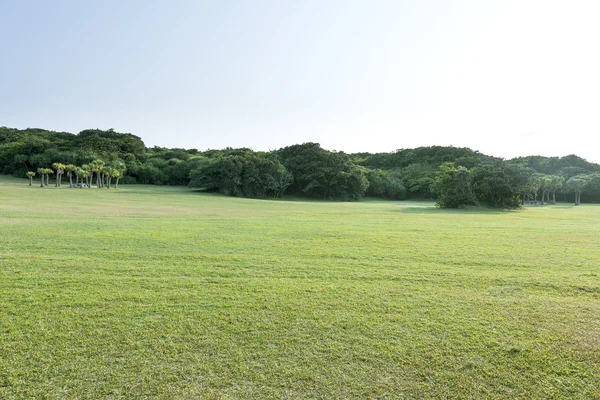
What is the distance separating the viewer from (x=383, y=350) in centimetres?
379

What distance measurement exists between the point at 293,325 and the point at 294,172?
165ft

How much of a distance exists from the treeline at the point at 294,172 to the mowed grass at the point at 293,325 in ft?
91.4

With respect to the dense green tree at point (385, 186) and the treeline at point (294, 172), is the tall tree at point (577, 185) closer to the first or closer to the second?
the treeline at point (294, 172)

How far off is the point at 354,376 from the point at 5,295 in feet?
17.1

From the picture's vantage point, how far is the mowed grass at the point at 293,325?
324 cm

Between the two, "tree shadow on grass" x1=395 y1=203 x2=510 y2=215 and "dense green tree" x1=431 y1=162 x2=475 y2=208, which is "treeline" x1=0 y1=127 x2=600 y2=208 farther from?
"tree shadow on grass" x1=395 y1=203 x2=510 y2=215

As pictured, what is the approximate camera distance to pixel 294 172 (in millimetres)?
54188

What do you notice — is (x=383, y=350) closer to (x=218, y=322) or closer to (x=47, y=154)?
(x=218, y=322)

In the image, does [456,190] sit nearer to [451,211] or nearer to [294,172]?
[451,211]

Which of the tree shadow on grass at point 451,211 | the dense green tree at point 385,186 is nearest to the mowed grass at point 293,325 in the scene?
the tree shadow on grass at point 451,211

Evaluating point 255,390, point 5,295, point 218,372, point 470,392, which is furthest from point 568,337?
point 5,295

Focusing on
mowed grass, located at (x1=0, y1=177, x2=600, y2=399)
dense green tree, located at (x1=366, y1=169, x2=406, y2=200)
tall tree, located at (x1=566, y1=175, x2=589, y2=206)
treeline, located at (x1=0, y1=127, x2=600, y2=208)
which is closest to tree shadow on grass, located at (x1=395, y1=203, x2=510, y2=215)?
treeline, located at (x1=0, y1=127, x2=600, y2=208)

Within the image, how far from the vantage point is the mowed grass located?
3236 millimetres

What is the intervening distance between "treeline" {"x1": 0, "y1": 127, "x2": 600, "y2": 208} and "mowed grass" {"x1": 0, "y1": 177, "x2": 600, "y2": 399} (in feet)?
91.4
